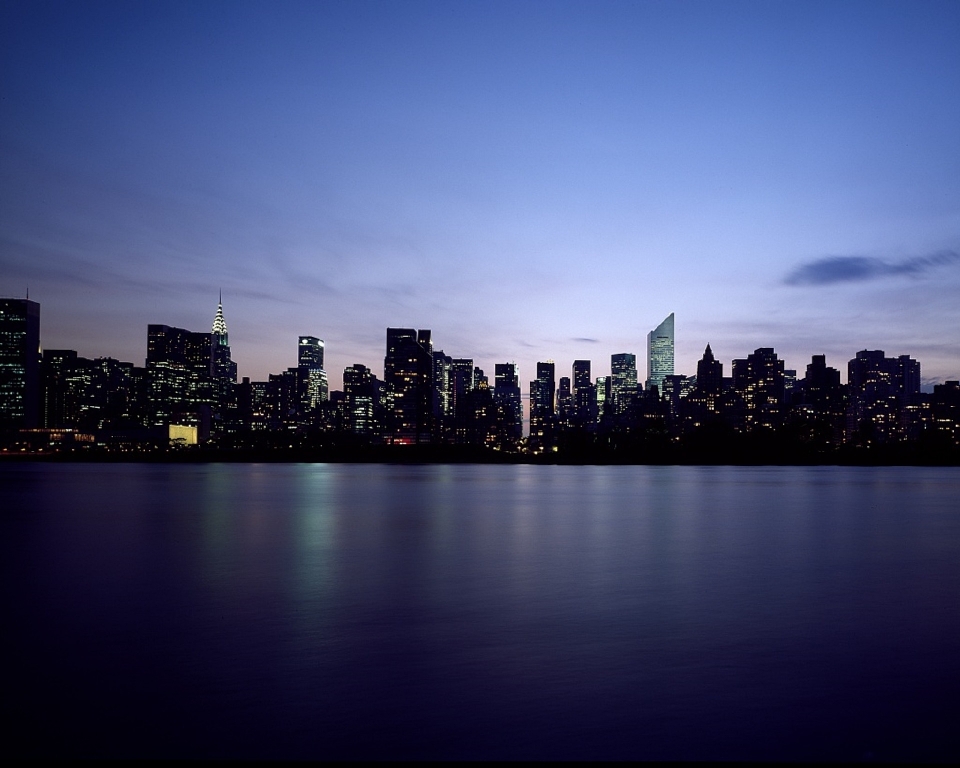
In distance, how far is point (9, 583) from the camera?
25438mm

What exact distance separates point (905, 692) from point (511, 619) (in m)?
8.98

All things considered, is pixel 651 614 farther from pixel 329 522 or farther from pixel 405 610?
pixel 329 522

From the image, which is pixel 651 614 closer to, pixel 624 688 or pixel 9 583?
pixel 624 688

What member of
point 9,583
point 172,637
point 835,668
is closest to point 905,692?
point 835,668

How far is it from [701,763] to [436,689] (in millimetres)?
5035

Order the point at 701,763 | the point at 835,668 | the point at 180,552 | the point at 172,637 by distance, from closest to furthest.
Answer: the point at 701,763 → the point at 835,668 → the point at 172,637 → the point at 180,552

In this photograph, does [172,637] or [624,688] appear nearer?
[624,688]

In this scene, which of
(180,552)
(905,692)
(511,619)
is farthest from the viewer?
(180,552)

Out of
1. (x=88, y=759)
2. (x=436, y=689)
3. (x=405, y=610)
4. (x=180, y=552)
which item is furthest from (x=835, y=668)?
(x=180, y=552)

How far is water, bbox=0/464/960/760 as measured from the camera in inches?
446

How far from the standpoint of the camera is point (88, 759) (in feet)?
33.0

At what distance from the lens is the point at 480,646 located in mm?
17312

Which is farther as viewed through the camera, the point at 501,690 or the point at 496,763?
the point at 501,690

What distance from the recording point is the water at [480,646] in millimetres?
11328
